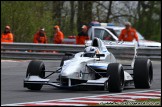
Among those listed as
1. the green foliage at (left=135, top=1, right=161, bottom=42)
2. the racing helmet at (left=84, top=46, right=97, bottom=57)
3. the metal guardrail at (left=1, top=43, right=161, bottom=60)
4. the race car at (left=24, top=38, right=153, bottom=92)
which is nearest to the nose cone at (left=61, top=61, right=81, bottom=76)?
the race car at (left=24, top=38, right=153, bottom=92)

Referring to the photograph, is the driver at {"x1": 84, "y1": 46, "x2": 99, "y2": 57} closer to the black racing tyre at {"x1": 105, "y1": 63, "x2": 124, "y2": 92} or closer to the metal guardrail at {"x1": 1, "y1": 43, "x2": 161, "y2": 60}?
the black racing tyre at {"x1": 105, "y1": 63, "x2": 124, "y2": 92}

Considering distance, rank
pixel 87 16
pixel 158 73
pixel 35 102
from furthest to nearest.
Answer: pixel 87 16 < pixel 158 73 < pixel 35 102

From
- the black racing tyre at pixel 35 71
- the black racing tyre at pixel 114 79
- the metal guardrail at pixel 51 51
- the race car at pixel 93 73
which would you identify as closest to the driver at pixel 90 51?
the race car at pixel 93 73

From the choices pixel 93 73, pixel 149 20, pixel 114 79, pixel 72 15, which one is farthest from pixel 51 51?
pixel 149 20

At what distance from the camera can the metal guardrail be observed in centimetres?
2612

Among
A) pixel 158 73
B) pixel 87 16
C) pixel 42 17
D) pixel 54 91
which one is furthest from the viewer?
pixel 87 16

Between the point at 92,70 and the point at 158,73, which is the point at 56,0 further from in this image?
the point at 92,70

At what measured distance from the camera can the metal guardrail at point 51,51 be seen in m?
26.1

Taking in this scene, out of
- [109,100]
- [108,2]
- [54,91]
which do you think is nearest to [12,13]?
[108,2]

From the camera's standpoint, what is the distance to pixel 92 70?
15688 mm

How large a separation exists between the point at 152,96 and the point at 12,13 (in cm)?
2152

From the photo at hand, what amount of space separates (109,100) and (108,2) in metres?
35.6

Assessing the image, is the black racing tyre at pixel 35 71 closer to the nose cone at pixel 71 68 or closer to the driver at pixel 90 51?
the nose cone at pixel 71 68

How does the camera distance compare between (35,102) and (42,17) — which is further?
(42,17)
